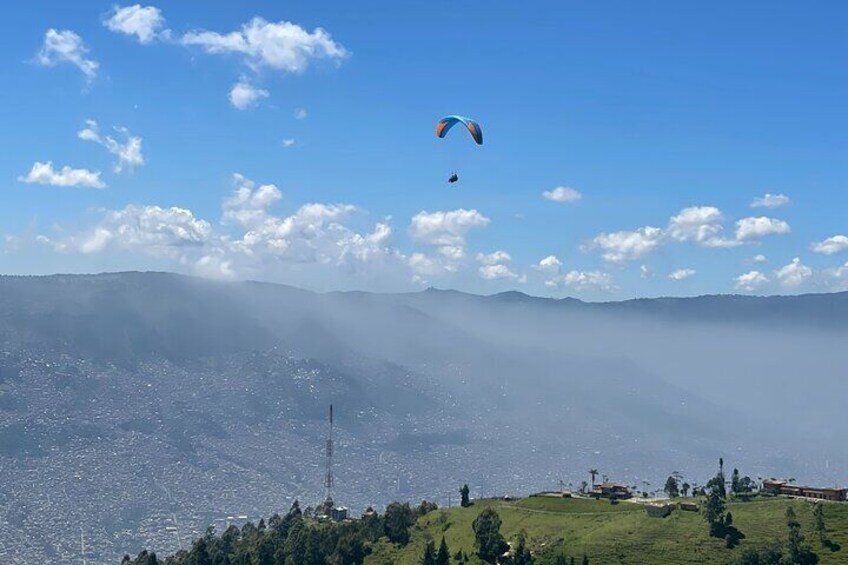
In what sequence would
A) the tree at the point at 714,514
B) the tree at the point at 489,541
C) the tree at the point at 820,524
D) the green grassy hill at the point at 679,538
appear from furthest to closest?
the tree at the point at 489,541 < the tree at the point at 714,514 < the green grassy hill at the point at 679,538 < the tree at the point at 820,524

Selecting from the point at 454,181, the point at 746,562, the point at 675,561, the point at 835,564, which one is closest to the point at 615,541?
the point at 675,561

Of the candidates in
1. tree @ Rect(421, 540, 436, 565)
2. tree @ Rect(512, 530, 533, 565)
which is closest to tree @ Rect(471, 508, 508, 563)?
tree @ Rect(512, 530, 533, 565)

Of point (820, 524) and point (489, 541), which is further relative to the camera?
point (489, 541)

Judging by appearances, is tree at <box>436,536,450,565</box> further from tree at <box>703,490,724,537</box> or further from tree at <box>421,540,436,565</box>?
tree at <box>703,490,724,537</box>

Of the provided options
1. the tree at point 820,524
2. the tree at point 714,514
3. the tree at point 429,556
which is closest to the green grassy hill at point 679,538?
the tree at point 820,524

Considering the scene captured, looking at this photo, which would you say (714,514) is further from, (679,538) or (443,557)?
(443,557)

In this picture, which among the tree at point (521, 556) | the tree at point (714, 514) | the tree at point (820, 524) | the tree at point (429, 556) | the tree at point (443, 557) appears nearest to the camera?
the tree at point (820, 524)

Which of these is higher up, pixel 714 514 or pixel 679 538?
pixel 714 514

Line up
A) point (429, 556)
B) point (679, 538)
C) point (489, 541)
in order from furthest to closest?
point (489, 541), point (679, 538), point (429, 556)

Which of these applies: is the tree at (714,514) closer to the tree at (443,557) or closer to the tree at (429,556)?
the tree at (443,557)

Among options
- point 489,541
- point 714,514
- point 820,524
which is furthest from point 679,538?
point 489,541
